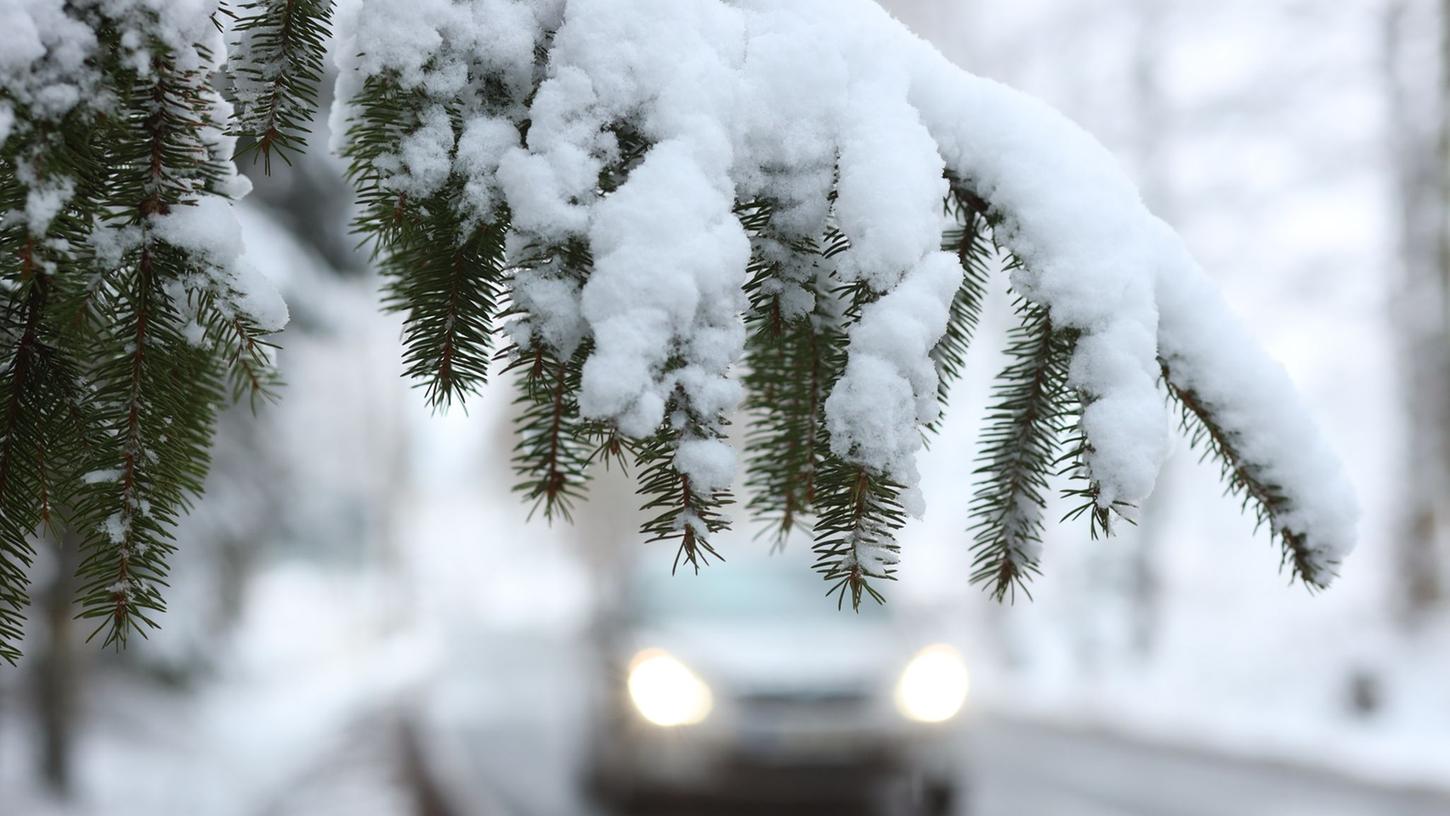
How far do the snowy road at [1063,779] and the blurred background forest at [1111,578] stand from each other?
10 centimetres

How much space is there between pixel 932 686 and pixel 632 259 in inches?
203

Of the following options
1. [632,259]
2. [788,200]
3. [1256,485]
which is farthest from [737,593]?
[632,259]

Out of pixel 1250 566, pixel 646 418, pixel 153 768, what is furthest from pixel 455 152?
pixel 1250 566

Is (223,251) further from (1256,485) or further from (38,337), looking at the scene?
(1256,485)

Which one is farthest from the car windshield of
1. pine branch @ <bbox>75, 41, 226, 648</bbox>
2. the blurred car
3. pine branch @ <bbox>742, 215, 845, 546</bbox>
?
pine branch @ <bbox>75, 41, 226, 648</bbox>

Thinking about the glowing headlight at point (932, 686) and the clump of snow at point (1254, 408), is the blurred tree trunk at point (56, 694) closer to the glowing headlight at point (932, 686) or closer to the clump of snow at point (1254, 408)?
the glowing headlight at point (932, 686)

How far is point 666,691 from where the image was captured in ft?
17.9

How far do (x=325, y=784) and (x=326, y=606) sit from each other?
85.6 feet

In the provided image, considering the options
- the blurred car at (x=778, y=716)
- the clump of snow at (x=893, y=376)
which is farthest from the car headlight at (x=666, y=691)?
the clump of snow at (x=893, y=376)

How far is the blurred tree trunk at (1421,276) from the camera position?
1112 cm

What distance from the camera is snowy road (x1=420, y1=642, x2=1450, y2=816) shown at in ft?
22.1

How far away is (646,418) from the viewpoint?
36.3 inches

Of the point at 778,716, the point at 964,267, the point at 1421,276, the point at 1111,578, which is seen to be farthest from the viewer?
the point at 1111,578

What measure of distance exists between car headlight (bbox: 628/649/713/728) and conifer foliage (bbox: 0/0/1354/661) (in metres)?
4.38
